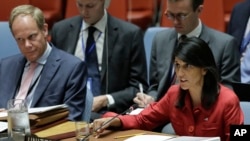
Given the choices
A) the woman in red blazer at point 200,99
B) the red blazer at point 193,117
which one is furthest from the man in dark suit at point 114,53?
the woman in red blazer at point 200,99

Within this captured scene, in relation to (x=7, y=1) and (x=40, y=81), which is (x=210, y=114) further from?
(x=7, y=1)

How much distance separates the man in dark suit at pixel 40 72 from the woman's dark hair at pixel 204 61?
0.66 m

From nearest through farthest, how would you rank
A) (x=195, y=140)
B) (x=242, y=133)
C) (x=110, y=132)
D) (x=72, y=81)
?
(x=242, y=133)
(x=195, y=140)
(x=110, y=132)
(x=72, y=81)

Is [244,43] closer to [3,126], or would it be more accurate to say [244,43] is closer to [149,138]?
[149,138]

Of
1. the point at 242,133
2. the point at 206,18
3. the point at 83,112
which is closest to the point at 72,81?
the point at 83,112

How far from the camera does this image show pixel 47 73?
2.95 m

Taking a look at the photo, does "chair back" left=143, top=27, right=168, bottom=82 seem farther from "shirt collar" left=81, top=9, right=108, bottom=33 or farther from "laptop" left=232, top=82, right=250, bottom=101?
"laptop" left=232, top=82, right=250, bottom=101

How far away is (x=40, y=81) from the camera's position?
2938 mm

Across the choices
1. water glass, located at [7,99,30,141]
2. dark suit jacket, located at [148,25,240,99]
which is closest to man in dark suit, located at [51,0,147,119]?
dark suit jacket, located at [148,25,240,99]

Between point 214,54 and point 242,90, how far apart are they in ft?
1.15

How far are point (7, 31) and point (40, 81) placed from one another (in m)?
1.23

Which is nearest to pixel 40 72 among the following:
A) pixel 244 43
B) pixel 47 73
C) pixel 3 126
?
pixel 47 73

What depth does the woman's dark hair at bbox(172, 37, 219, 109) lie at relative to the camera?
8.04 ft

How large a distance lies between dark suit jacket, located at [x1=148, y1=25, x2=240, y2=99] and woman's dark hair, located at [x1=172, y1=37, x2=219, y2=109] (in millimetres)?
868
